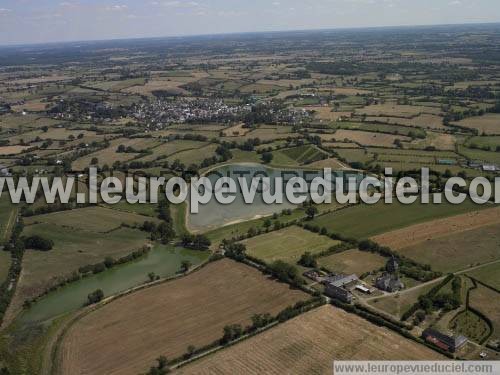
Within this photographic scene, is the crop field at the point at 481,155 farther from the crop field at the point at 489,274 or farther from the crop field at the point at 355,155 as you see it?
the crop field at the point at 489,274

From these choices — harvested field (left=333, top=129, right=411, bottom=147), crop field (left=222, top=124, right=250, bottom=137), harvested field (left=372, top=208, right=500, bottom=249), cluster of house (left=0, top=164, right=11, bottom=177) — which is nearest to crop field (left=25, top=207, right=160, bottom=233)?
cluster of house (left=0, top=164, right=11, bottom=177)

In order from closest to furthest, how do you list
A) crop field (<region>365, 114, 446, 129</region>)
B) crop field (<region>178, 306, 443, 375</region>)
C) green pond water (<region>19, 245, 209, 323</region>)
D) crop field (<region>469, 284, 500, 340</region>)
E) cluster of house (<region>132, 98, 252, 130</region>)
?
crop field (<region>178, 306, 443, 375</region>) → crop field (<region>469, 284, 500, 340</region>) → green pond water (<region>19, 245, 209, 323</region>) → crop field (<region>365, 114, 446, 129</region>) → cluster of house (<region>132, 98, 252, 130</region>)

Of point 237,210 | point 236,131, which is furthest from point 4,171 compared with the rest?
point 236,131

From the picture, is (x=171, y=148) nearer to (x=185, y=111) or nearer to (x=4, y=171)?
(x=4, y=171)

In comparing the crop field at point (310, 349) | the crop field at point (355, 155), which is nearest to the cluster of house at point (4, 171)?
the crop field at point (355, 155)

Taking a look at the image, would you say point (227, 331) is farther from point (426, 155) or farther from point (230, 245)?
point (426, 155)

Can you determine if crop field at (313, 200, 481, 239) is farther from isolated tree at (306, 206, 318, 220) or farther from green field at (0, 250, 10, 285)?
green field at (0, 250, 10, 285)

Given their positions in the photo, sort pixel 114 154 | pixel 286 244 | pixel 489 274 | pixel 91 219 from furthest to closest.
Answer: pixel 114 154 → pixel 91 219 → pixel 286 244 → pixel 489 274
